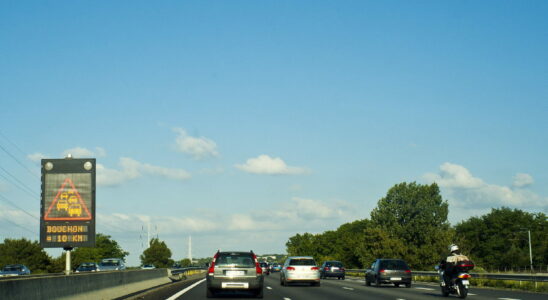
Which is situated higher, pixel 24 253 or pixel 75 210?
pixel 75 210

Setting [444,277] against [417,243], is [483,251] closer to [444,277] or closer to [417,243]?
[417,243]

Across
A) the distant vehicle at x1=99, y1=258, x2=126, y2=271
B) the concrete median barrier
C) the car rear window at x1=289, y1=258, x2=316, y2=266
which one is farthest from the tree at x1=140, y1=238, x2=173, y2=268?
the concrete median barrier

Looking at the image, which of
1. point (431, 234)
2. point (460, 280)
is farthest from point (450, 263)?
point (431, 234)

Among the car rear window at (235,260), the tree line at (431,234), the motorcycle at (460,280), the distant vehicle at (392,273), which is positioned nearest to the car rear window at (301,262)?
the distant vehicle at (392,273)

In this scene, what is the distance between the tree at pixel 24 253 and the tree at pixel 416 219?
5914cm

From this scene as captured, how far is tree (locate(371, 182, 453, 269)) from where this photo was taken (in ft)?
346

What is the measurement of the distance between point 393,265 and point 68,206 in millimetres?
16400

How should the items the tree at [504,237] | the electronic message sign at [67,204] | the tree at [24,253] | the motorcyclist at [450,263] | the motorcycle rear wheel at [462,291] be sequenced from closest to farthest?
the motorcycle rear wheel at [462,291] < the motorcyclist at [450,263] < the electronic message sign at [67,204] < the tree at [24,253] < the tree at [504,237]

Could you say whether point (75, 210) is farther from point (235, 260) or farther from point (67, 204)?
point (235, 260)

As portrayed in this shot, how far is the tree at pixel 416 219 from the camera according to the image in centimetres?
10544

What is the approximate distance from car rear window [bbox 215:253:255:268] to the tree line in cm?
6940

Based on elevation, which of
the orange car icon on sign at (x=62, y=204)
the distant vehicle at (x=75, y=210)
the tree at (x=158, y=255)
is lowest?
the tree at (x=158, y=255)

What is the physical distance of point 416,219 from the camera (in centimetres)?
10794

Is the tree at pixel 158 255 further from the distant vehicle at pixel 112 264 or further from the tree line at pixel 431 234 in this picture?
the distant vehicle at pixel 112 264
